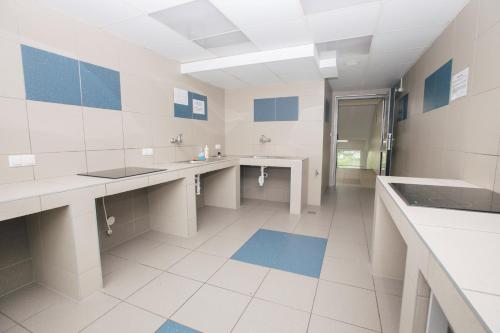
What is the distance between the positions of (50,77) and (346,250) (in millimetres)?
2945

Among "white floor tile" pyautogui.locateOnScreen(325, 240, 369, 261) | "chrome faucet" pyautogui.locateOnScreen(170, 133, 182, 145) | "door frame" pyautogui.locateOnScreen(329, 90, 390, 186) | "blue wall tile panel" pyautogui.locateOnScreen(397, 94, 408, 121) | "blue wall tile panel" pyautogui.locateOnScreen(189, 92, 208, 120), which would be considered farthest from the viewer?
"door frame" pyautogui.locateOnScreen(329, 90, 390, 186)

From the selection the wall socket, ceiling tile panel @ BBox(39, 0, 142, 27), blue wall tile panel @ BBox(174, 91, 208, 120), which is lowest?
the wall socket

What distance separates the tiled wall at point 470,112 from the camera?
1407mm

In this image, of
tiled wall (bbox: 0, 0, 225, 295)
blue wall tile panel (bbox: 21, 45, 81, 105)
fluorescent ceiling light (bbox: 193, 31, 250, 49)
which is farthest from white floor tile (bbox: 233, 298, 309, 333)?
fluorescent ceiling light (bbox: 193, 31, 250, 49)

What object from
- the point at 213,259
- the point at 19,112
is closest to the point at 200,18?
the point at 19,112

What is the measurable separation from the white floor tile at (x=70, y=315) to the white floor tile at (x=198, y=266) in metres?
0.50

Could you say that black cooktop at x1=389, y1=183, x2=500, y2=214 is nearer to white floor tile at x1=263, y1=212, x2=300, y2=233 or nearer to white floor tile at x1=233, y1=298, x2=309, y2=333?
white floor tile at x1=233, y1=298, x2=309, y2=333

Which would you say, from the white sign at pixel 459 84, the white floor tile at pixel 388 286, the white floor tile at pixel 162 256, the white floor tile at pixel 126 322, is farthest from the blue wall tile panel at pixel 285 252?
the white sign at pixel 459 84

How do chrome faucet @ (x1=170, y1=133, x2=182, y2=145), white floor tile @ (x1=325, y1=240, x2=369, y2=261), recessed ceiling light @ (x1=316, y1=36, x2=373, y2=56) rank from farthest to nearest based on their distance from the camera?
chrome faucet @ (x1=170, y1=133, x2=182, y2=145) → recessed ceiling light @ (x1=316, y1=36, x2=373, y2=56) → white floor tile @ (x1=325, y1=240, x2=369, y2=261)

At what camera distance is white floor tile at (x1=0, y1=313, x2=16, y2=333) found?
1342 millimetres

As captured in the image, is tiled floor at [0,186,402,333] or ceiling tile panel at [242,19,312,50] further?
ceiling tile panel at [242,19,312,50]

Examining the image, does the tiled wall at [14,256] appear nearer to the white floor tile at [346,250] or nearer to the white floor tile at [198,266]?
the white floor tile at [198,266]

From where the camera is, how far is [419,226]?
32.0 inches

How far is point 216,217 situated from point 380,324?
226 cm
